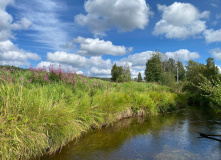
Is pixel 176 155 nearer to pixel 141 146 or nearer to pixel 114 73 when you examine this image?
pixel 141 146

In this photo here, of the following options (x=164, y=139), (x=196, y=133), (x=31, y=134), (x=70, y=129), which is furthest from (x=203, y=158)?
(x=31, y=134)

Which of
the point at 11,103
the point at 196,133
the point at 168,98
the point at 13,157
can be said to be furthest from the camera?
the point at 168,98

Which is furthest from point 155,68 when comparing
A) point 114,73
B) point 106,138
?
point 106,138

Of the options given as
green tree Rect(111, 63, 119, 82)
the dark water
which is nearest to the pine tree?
green tree Rect(111, 63, 119, 82)

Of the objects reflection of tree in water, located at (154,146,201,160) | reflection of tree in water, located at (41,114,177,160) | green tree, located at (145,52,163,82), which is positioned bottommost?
reflection of tree in water, located at (154,146,201,160)

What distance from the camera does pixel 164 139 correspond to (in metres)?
6.28

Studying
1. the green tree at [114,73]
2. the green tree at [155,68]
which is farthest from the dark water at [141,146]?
the green tree at [114,73]

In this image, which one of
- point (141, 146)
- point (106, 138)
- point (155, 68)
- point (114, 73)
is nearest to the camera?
point (141, 146)

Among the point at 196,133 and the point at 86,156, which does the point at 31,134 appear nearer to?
the point at 86,156

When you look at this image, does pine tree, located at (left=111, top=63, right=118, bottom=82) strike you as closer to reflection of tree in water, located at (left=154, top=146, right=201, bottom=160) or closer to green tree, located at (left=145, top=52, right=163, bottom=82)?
green tree, located at (left=145, top=52, right=163, bottom=82)

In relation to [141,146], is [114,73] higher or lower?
higher

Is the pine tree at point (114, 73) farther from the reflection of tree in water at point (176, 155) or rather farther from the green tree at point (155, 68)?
the reflection of tree in water at point (176, 155)

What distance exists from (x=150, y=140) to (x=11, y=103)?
467cm

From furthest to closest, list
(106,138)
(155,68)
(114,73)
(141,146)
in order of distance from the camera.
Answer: (114,73) → (155,68) → (106,138) → (141,146)
